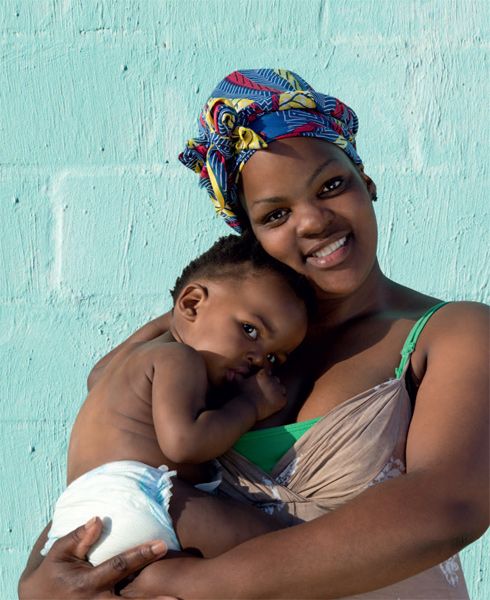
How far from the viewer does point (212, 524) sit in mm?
1444

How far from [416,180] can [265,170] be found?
101 cm

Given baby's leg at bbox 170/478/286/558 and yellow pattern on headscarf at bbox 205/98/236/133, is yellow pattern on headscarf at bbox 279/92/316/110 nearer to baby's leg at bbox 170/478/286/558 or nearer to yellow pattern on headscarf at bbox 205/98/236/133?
yellow pattern on headscarf at bbox 205/98/236/133

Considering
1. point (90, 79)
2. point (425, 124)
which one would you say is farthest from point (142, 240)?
point (425, 124)

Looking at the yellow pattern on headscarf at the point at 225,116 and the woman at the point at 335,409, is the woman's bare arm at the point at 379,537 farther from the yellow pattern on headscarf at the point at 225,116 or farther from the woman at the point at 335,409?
the yellow pattern on headscarf at the point at 225,116

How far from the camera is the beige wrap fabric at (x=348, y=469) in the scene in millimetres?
1478

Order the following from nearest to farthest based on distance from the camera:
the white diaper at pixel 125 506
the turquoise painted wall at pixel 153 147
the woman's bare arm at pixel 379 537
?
the woman's bare arm at pixel 379 537
the white diaper at pixel 125 506
the turquoise painted wall at pixel 153 147

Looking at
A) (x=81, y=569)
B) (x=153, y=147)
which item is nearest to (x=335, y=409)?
(x=81, y=569)

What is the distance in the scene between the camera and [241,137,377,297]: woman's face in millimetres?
1673

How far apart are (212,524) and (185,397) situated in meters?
0.25

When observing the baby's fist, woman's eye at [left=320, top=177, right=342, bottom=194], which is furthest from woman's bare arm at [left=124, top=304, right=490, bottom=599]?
woman's eye at [left=320, top=177, right=342, bottom=194]

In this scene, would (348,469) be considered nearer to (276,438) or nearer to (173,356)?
(276,438)

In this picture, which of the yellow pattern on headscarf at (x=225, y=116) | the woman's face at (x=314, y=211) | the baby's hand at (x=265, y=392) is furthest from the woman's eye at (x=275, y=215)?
the baby's hand at (x=265, y=392)

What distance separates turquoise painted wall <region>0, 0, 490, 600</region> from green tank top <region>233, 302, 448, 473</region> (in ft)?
3.26

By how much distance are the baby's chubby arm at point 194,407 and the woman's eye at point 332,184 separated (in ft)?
1.44
